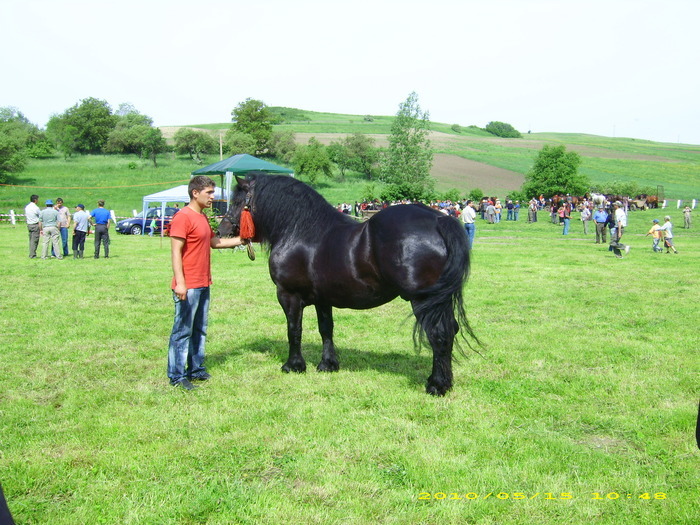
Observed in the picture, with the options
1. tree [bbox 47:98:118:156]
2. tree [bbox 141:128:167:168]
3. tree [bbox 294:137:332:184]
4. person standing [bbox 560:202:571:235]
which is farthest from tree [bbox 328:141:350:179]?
person standing [bbox 560:202:571:235]

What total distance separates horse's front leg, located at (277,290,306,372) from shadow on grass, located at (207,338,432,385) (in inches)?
8.7

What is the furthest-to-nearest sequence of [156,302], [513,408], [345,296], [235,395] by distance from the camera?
1. [156,302]
2. [345,296]
3. [235,395]
4. [513,408]

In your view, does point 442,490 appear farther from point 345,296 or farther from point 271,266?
point 271,266

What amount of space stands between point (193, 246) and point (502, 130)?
6217 inches

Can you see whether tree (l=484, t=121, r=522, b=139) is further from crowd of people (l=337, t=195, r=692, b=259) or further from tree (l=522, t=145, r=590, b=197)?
crowd of people (l=337, t=195, r=692, b=259)

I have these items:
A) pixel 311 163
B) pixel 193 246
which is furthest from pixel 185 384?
pixel 311 163

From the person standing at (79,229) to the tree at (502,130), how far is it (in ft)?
468

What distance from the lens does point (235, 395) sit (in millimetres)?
5656

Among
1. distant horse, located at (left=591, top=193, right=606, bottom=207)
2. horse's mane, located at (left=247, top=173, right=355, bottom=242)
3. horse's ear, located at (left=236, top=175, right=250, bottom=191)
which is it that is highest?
horse's ear, located at (left=236, top=175, right=250, bottom=191)

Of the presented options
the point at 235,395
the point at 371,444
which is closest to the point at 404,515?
the point at 371,444

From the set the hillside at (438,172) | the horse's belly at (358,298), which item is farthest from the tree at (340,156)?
the horse's belly at (358,298)

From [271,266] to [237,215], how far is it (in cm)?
70

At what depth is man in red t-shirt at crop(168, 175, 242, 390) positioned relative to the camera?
569cm
